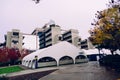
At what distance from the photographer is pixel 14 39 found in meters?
86.0

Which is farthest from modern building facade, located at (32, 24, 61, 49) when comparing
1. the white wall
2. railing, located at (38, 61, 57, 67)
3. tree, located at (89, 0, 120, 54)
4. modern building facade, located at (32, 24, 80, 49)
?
tree, located at (89, 0, 120, 54)

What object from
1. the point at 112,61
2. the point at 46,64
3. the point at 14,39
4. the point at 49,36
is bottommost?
the point at 46,64

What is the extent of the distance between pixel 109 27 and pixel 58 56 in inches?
530

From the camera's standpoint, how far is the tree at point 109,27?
2857 centimetres

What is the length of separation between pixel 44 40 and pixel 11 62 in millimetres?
34796

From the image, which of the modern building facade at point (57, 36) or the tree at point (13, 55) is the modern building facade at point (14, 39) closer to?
the modern building facade at point (57, 36)

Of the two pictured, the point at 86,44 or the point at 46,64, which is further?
the point at 86,44

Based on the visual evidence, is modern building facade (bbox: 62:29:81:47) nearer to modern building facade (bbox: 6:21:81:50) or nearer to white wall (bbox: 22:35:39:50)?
modern building facade (bbox: 6:21:81:50)

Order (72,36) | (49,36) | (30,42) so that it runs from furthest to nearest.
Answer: (30,42), (49,36), (72,36)

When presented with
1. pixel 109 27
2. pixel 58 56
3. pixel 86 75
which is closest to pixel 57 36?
pixel 58 56

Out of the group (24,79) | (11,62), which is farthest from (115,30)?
(11,62)

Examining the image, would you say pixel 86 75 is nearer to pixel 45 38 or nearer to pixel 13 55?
pixel 13 55

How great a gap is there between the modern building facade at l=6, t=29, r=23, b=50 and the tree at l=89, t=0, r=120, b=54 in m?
58.7

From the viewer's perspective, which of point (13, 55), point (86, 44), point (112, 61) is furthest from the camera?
point (86, 44)
